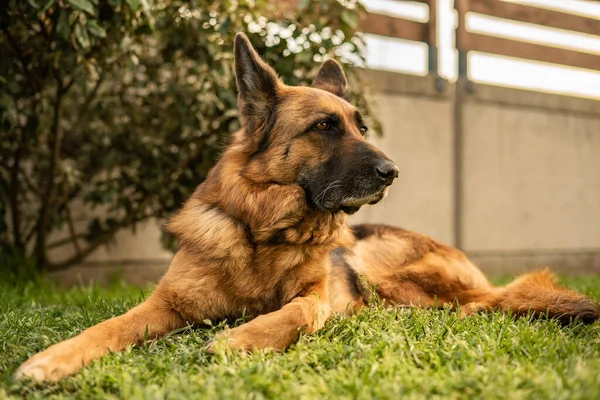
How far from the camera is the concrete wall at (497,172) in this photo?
7.51 metres

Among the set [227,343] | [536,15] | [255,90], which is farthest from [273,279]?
[536,15]

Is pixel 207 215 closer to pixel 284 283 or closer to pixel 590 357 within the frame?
pixel 284 283

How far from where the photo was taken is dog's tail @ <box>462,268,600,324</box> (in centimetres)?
293

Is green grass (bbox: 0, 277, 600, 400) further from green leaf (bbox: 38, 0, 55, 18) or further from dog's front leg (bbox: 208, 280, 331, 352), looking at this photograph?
green leaf (bbox: 38, 0, 55, 18)

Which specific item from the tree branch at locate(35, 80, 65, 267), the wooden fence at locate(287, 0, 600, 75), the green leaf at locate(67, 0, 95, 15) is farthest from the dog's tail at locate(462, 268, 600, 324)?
the wooden fence at locate(287, 0, 600, 75)

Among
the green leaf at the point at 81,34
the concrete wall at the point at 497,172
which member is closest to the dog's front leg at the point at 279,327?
the green leaf at the point at 81,34

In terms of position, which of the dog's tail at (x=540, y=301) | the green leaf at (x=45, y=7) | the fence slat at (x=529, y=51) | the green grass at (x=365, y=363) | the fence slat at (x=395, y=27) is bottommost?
the dog's tail at (x=540, y=301)

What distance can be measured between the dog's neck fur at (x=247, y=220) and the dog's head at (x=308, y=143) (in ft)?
0.23

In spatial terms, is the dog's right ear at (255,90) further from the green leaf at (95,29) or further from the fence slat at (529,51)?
the fence slat at (529,51)

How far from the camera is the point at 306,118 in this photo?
10.4 feet

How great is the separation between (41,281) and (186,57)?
222cm

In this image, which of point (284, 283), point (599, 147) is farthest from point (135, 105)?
point (599, 147)

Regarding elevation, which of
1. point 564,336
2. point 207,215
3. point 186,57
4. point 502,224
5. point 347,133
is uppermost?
point 186,57

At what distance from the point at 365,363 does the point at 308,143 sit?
1.28 metres
